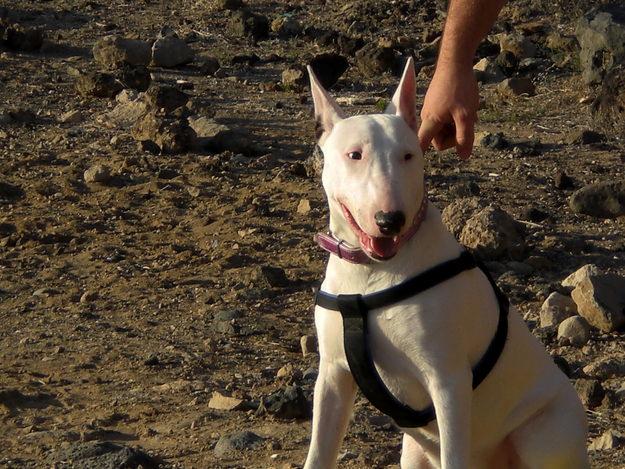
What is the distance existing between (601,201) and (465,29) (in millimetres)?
4421

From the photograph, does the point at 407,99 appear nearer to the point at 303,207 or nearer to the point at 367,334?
the point at 367,334

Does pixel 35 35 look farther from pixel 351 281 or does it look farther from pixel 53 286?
pixel 351 281

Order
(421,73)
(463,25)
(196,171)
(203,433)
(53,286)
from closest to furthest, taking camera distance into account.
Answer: (463,25) → (203,433) → (53,286) → (196,171) → (421,73)

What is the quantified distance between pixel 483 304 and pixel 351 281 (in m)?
0.48

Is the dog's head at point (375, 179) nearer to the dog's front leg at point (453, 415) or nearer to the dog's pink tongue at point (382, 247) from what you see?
the dog's pink tongue at point (382, 247)

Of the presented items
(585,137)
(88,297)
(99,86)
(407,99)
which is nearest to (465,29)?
(407,99)

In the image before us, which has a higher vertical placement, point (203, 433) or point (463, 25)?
point (463, 25)

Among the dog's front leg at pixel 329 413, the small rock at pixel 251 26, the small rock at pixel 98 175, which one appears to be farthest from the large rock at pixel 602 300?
the small rock at pixel 251 26

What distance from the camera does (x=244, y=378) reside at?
742 centimetres

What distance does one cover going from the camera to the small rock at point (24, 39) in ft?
47.2

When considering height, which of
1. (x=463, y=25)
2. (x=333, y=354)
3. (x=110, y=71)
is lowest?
(x=110, y=71)

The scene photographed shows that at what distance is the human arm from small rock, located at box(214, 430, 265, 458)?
5.74ft

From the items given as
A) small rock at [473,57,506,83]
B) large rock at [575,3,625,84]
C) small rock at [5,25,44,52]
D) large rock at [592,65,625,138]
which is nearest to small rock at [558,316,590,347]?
large rock at [592,65,625,138]

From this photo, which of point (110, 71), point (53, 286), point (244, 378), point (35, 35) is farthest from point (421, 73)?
point (244, 378)
